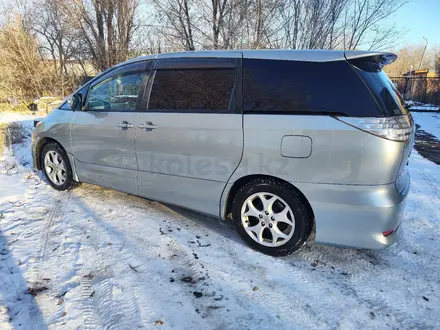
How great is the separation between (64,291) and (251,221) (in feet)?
5.66

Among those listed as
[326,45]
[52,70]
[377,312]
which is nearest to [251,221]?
[377,312]

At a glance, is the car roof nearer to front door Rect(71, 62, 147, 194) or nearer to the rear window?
the rear window

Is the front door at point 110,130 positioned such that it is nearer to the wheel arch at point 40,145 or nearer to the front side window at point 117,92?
the front side window at point 117,92

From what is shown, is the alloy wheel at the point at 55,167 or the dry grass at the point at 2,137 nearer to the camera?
the alloy wheel at the point at 55,167

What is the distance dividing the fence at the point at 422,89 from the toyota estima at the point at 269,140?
17397 mm

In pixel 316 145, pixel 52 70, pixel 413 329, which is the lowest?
pixel 413 329

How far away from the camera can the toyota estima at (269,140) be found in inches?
95.7

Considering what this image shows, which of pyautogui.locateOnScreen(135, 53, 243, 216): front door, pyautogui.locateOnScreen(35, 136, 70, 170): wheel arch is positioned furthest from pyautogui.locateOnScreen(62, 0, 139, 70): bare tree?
pyautogui.locateOnScreen(135, 53, 243, 216): front door

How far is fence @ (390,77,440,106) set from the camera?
17.3 m

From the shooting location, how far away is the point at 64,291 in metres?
2.38

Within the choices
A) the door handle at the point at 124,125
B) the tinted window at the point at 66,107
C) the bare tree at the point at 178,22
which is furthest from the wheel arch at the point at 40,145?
the bare tree at the point at 178,22

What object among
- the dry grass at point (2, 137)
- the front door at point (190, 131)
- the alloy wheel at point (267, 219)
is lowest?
the alloy wheel at point (267, 219)

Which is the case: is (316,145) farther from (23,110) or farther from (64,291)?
(23,110)

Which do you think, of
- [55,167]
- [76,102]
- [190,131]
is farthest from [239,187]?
[55,167]
